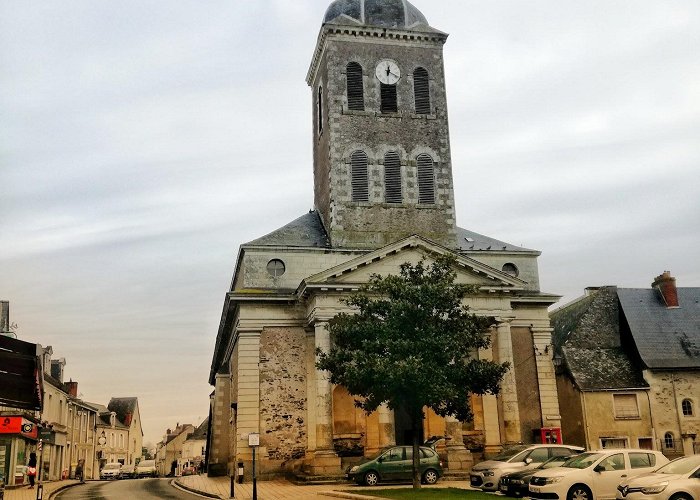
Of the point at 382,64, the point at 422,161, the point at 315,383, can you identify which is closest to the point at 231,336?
the point at 315,383

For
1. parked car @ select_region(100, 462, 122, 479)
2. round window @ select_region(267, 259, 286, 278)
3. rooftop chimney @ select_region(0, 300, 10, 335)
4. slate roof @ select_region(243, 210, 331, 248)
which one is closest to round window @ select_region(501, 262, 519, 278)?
slate roof @ select_region(243, 210, 331, 248)

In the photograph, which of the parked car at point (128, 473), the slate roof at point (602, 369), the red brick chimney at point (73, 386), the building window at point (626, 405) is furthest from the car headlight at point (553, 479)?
the red brick chimney at point (73, 386)

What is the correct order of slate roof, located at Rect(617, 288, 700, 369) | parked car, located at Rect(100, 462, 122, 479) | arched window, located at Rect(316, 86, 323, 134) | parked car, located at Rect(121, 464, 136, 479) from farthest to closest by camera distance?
parked car, located at Rect(121, 464, 136, 479) → parked car, located at Rect(100, 462, 122, 479) → arched window, located at Rect(316, 86, 323, 134) → slate roof, located at Rect(617, 288, 700, 369)

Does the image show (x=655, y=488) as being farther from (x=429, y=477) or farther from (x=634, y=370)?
(x=634, y=370)

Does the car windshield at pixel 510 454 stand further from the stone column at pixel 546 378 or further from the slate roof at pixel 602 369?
the slate roof at pixel 602 369

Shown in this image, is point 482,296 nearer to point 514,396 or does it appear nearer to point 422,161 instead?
point 514,396

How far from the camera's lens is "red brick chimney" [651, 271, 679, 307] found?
39316 mm

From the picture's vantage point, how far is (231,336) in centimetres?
3941

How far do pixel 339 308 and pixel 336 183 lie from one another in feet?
24.2

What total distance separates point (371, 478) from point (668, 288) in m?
22.3

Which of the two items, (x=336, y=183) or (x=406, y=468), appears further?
(x=336, y=183)

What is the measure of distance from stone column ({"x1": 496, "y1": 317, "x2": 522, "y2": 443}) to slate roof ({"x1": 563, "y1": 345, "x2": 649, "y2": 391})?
5.21m

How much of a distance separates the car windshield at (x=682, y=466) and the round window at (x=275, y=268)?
21139 mm

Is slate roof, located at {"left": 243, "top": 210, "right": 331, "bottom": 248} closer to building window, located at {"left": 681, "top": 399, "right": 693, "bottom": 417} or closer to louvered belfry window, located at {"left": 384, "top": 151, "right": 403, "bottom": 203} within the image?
louvered belfry window, located at {"left": 384, "top": 151, "right": 403, "bottom": 203}
